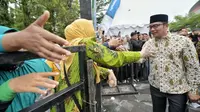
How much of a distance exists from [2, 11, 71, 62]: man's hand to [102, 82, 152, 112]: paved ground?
3.72m

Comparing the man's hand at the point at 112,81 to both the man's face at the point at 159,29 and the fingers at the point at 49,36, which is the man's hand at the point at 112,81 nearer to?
the man's face at the point at 159,29

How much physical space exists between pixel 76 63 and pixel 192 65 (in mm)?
1548

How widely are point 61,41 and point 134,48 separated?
19.8ft

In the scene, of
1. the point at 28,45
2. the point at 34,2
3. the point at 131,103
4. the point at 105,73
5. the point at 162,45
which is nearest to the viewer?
the point at 28,45

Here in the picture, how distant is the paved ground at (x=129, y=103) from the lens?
164 inches

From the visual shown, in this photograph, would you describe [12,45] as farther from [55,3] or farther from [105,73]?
[55,3]

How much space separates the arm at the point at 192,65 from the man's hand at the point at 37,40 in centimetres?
207

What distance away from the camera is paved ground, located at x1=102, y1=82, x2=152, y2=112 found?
4.17m

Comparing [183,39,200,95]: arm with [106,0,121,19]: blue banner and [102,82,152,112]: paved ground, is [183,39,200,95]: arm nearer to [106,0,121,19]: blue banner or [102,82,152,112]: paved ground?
[106,0,121,19]: blue banner

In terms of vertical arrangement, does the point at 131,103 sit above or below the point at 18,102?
below

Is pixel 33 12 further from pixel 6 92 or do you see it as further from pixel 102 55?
pixel 6 92

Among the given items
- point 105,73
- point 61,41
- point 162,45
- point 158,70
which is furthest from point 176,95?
point 61,41

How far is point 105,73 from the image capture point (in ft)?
7.47

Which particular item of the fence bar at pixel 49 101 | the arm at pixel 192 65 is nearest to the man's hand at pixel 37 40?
the fence bar at pixel 49 101
